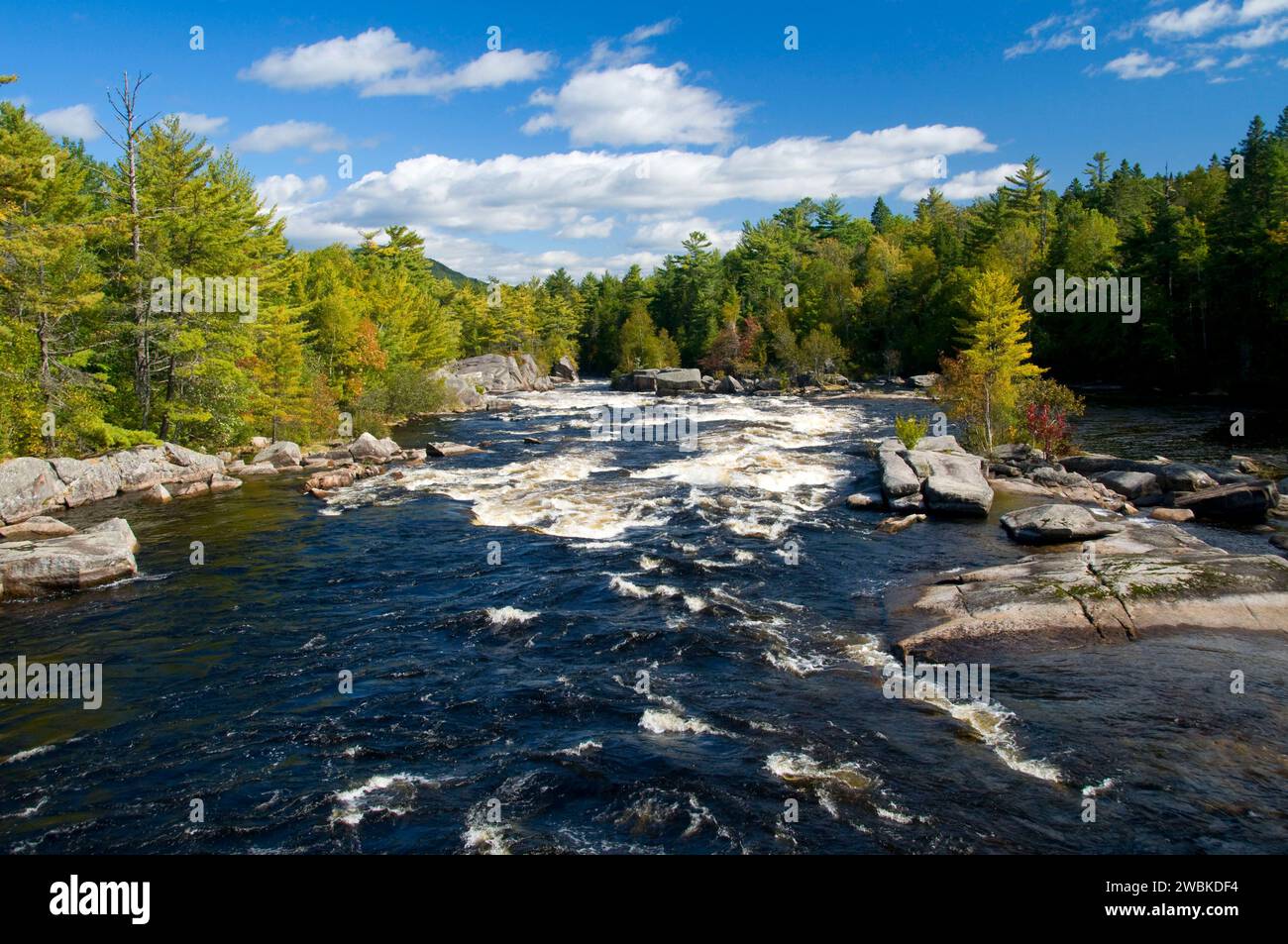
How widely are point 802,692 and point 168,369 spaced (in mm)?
38269

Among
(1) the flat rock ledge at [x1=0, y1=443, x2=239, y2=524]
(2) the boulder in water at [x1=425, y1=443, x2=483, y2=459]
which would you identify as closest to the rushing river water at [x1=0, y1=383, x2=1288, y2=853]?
(1) the flat rock ledge at [x1=0, y1=443, x2=239, y2=524]

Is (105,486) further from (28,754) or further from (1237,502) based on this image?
(1237,502)

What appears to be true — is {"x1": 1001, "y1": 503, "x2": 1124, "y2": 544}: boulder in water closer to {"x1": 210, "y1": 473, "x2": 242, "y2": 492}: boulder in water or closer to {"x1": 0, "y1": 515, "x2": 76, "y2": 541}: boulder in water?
{"x1": 0, "y1": 515, "x2": 76, "y2": 541}: boulder in water

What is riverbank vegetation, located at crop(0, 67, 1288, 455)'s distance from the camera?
3588cm

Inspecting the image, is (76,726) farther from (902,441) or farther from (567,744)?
(902,441)

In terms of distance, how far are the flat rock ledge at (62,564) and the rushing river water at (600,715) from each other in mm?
720

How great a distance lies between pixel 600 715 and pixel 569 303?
121 m

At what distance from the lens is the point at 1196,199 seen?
277ft

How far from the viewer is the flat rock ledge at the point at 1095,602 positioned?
17.2m

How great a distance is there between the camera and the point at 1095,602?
59.2 feet

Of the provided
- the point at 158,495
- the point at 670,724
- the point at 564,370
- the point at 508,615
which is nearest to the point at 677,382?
the point at 564,370

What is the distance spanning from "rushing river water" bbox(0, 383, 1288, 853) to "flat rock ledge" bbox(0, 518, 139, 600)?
720mm
